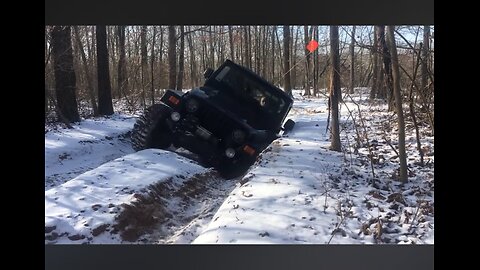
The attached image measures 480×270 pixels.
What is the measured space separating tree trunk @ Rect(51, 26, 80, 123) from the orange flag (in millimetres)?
2302

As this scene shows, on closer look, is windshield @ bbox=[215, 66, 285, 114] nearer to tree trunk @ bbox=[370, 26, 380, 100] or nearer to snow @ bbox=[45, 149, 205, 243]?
tree trunk @ bbox=[370, 26, 380, 100]

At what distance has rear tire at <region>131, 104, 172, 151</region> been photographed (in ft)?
14.8

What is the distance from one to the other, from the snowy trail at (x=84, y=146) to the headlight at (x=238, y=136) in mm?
1129

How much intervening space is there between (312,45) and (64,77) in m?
2.55

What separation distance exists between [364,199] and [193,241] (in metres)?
1.53

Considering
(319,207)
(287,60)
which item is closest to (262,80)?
(287,60)

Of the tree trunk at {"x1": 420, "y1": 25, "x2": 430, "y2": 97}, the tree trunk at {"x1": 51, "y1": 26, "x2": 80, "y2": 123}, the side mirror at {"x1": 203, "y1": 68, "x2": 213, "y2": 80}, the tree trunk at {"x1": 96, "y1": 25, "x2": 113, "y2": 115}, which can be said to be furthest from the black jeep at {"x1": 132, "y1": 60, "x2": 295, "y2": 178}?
the tree trunk at {"x1": 420, "y1": 25, "x2": 430, "y2": 97}

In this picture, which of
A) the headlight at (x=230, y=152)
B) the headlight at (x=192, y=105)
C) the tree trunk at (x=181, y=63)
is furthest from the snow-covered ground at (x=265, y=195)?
the tree trunk at (x=181, y=63)

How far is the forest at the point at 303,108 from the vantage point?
3779 mm
